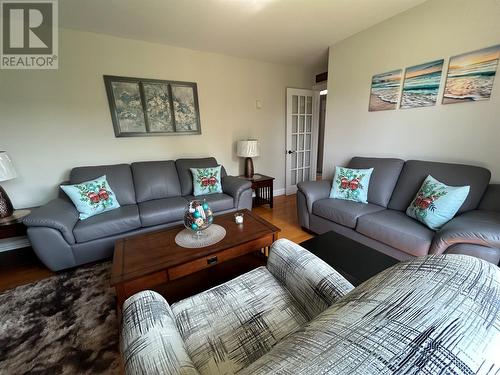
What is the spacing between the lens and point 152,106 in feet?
9.33

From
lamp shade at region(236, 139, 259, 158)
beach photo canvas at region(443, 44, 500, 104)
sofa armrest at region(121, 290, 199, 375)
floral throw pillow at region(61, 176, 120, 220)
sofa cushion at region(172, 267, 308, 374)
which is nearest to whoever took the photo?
sofa armrest at region(121, 290, 199, 375)

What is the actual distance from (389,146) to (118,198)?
10.7 feet

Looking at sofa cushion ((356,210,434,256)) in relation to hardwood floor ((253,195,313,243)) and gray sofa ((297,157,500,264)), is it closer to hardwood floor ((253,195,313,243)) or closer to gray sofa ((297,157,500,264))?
gray sofa ((297,157,500,264))

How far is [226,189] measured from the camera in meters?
2.85

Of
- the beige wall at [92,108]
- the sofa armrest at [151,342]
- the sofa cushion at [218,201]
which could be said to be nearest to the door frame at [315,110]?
the beige wall at [92,108]

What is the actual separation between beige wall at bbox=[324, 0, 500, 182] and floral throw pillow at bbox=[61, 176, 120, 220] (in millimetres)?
3009

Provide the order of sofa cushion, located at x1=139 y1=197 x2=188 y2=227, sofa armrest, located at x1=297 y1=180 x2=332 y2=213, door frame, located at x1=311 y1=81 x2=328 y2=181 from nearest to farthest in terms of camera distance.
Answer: sofa cushion, located at x1=139 y1=197 x2=188 y2=227
sofa armrest, located at x1=297 y1=180 x2=332 y2=213
door frame, located at x1=311 y1=81 x2=328 y2=181

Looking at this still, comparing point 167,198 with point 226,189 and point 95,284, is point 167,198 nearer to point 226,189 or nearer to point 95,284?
point 226,189

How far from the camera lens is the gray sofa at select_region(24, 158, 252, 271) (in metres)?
1.84

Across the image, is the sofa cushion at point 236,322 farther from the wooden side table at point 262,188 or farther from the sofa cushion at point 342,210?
the wooden side table at point 262,188

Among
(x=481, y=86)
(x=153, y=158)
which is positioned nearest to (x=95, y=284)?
(x=153, y=158)

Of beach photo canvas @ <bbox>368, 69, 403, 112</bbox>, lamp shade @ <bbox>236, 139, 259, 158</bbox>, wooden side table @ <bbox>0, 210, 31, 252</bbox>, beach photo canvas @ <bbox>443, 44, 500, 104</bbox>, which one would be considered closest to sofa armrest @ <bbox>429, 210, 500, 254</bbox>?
beach photo canvas @ <bbox>443, 44, 500, 104</bbox>

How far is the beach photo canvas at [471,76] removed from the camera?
1.74m

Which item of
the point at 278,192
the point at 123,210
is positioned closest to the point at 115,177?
the point at 123,210
